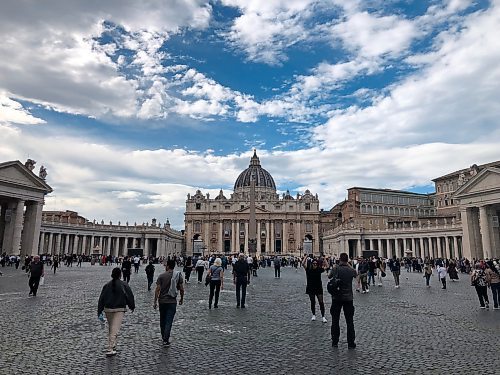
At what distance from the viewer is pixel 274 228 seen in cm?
10738

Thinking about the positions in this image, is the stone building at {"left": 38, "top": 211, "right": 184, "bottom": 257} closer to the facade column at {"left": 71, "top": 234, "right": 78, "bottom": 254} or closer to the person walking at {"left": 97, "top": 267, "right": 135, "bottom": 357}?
the facade column at {"left": 71, "top": 234, "right": 78, "bottom": 254}

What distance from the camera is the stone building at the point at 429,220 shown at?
1535 inches

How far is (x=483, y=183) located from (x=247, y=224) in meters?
71.1

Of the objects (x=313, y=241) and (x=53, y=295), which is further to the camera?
(x=313, y=241)

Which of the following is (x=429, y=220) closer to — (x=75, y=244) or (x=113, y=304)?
(x=75, y=244)

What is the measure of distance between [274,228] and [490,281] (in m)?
94.6

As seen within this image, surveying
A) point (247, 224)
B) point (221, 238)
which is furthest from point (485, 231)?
point (221, 238)

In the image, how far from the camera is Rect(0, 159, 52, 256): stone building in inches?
1571

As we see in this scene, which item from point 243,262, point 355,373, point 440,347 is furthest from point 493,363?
point 243,262

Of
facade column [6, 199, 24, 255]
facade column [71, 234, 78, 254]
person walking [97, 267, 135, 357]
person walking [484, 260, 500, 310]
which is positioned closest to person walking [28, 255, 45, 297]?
person walking [97, 267, 135, 357]

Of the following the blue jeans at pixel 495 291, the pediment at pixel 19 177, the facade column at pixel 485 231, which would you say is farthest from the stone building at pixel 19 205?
the facade column at pixel 485 231

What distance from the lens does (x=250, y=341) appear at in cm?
799

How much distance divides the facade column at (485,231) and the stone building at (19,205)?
43.6 m

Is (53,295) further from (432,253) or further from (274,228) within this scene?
(274,228)
